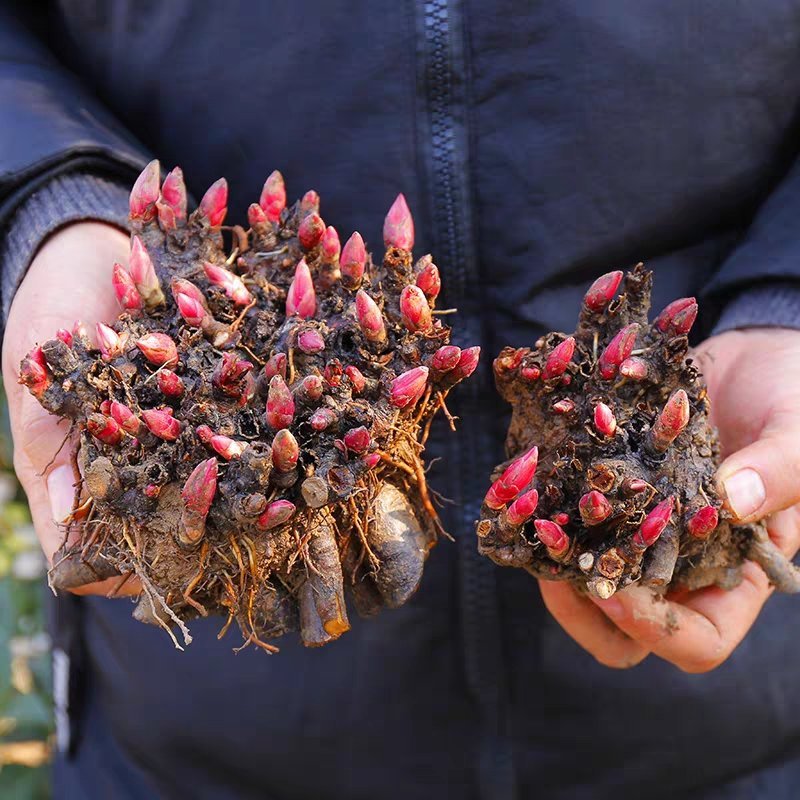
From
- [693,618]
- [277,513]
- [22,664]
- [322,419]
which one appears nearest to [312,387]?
[322,419]

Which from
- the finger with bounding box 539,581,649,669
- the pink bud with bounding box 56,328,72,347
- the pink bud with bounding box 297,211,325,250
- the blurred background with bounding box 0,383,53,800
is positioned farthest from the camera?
the blurred background with bounding box 0,383,53,800

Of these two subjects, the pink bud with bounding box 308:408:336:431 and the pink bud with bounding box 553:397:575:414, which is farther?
the pink bud with bounding box 553:397:575:414

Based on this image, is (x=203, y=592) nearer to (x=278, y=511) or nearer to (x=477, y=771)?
(x=278, y=511)

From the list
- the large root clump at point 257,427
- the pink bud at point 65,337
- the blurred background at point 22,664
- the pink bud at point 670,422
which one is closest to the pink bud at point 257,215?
the large root clump at point 257,427

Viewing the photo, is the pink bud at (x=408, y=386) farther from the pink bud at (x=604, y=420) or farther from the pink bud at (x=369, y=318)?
the pink bud at (x=604, y=420)

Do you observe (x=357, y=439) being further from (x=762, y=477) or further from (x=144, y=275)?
(x=762, y=477)

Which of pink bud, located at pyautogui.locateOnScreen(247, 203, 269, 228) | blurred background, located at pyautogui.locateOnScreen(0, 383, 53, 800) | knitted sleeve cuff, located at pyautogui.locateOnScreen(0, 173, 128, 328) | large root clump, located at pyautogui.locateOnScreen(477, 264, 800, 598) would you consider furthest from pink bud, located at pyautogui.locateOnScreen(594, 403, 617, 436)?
blurred background, located at pyautogui.locateOnScreen(0, 383, 53, 800)

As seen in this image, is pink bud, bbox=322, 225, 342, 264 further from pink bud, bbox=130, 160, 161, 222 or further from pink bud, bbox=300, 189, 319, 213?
pink bud, bbox=130, 160, 161, 222
